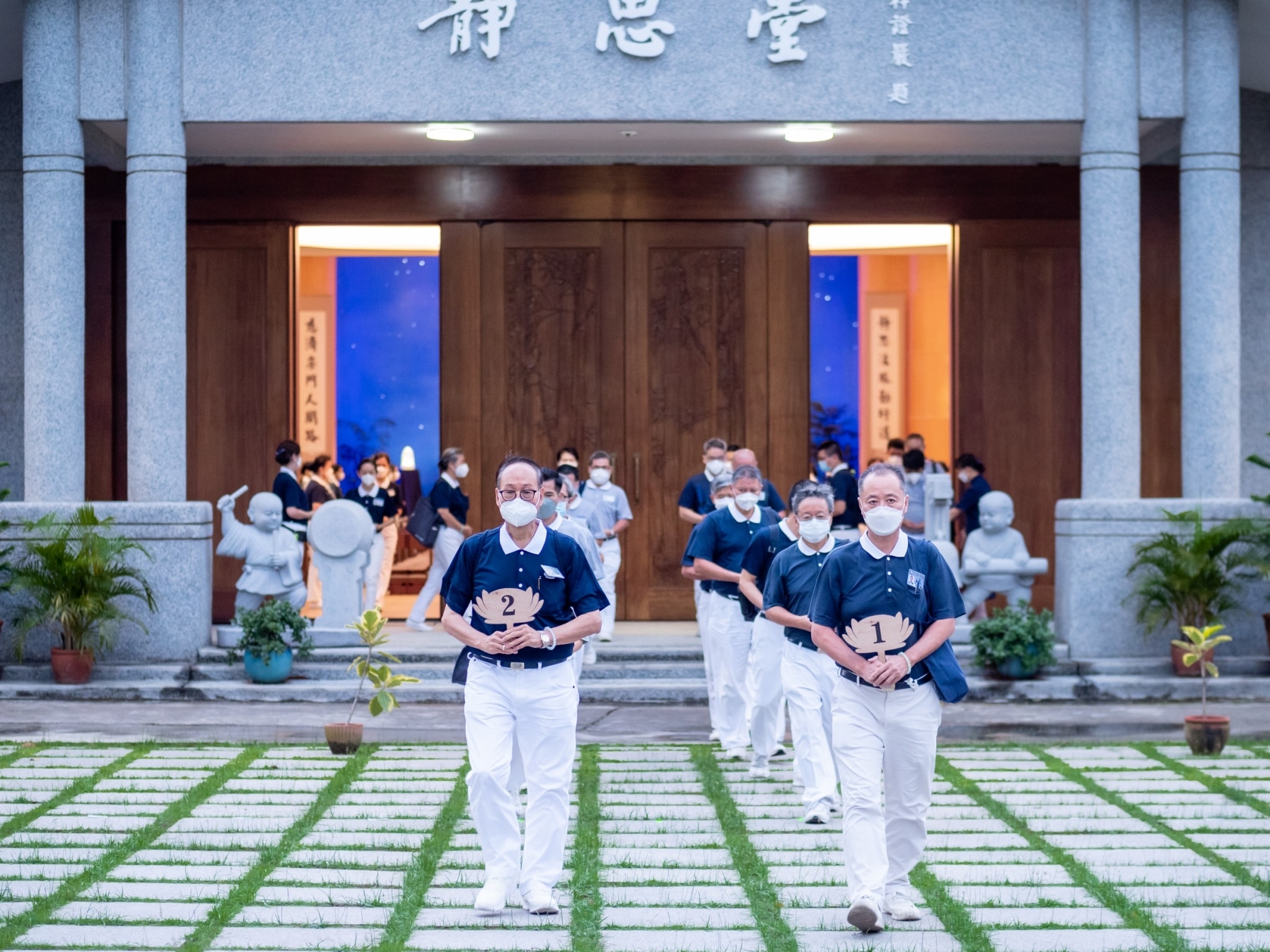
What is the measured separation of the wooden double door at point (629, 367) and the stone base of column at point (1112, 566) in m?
3.55

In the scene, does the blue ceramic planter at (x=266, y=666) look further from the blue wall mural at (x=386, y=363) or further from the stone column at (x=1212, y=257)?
the stone column at (x=1212, y=257)

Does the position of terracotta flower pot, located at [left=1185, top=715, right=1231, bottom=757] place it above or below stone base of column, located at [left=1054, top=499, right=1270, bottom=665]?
below

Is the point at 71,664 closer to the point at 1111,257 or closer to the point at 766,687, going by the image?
the point at 766,687

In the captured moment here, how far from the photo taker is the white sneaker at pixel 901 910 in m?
6.84

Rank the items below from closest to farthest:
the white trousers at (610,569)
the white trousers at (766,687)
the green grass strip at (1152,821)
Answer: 1. the green grass strip at (1152,821)
2. the white trousers at (766,687)
3. the white trousers at (610,569)

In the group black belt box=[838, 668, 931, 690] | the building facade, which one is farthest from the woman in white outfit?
black belt box=[838, 668, 931, 690]

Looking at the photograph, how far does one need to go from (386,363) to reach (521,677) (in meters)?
12.7

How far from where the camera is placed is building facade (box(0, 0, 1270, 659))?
563 inches

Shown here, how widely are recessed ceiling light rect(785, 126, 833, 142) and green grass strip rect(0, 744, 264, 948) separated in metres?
7.18

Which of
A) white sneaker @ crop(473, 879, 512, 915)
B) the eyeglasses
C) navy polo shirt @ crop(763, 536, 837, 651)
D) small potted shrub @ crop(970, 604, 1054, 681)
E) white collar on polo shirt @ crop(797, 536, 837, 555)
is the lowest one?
white sneaker @ crop(473, 879, 512, 915)

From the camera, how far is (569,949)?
252 inches

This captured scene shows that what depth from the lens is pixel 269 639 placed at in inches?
543

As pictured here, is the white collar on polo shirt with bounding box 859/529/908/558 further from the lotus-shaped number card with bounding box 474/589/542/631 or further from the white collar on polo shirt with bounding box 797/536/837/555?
the white collar on polo shirt with bounding box 797/536/837/555

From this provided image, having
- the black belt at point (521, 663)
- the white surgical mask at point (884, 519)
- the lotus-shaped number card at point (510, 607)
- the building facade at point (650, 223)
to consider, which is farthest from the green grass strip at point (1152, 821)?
the building facade at point (650, 223)
